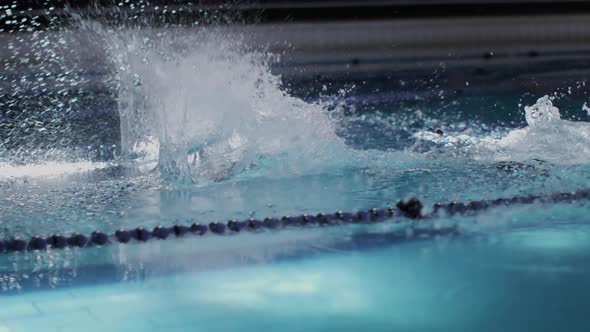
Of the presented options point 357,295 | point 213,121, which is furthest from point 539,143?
point 357,295

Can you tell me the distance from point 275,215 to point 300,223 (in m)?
0.07

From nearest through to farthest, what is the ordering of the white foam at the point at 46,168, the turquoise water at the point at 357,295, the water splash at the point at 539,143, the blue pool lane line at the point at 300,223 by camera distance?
the turquoise water at the point at 357,295
the blue pool lane line at the point at 300,223
the water splash at the point at 539,143
the white foam at the point at 46,168

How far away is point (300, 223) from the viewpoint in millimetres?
1390

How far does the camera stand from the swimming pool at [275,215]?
102 cm

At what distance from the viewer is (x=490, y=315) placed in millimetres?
967

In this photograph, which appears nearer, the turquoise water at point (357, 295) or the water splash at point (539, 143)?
the turquoise water at point (357, 295)

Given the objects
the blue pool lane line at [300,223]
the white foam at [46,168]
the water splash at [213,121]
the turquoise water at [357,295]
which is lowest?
the turquoise water at [357,295]

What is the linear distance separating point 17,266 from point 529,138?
1.61m

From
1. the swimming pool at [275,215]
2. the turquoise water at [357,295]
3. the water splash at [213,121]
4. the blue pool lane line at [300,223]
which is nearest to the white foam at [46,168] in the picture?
the swimming pool at [275,215]

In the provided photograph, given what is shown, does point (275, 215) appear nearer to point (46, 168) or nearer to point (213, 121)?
point (213, 121)

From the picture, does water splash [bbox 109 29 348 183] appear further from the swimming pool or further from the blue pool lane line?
the blue pool lane line

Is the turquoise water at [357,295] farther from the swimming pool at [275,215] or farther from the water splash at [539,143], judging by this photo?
the water splash at [539,143]

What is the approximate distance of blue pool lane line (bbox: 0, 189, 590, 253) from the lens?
129cm

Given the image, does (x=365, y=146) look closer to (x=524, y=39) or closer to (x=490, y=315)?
(x=490, y=315)
